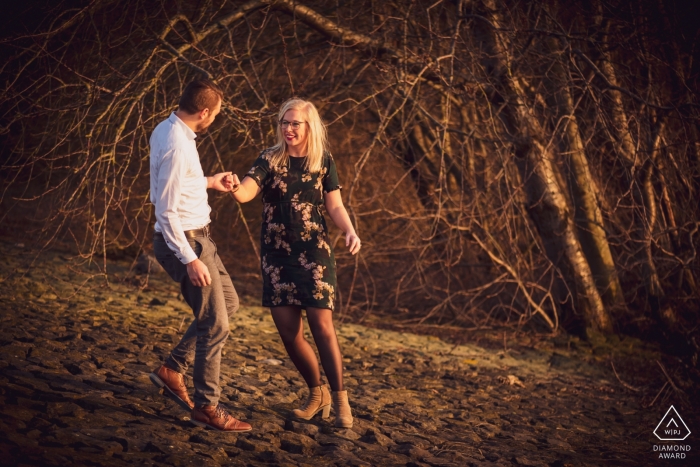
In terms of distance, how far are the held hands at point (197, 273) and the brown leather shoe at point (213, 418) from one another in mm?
648

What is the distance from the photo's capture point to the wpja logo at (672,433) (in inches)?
193

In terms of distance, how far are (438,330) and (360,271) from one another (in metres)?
1.60

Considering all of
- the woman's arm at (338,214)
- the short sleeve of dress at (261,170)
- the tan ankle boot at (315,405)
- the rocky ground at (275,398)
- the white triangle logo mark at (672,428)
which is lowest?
the rocky ground at (275,398)

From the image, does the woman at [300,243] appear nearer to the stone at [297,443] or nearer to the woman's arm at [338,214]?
the woman's arm at [338,214]

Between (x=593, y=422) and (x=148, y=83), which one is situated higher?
(x=148, y=83)

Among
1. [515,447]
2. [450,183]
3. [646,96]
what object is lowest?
[515,447]

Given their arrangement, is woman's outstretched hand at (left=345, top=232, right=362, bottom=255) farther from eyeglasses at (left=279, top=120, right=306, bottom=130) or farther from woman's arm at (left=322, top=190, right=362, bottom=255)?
eyeglasses at (left=279, top=120, right=306, bottom=130)

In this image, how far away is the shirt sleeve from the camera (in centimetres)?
351

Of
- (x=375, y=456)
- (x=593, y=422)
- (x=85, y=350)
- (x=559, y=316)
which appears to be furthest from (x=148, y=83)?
(x=559, y=316)

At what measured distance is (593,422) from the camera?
5465mm

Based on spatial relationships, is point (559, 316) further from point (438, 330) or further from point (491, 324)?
point (438, 330)

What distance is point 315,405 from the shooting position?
4277 millimetres

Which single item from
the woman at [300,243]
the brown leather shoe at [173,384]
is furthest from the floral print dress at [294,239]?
the brown leather shoe at [173,384]

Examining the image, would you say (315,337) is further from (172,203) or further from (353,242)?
(172,203)
